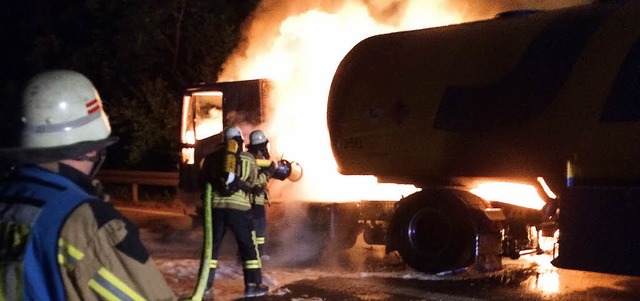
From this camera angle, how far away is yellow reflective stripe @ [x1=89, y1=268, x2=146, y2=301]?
2.41 m

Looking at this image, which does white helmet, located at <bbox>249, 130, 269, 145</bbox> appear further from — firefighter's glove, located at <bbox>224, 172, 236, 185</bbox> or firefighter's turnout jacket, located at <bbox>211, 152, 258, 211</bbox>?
firefighter's glove, located at <bbox>224, 172, 236, 185</bbox>

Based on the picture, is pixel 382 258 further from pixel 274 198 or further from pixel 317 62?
pixel 317 62

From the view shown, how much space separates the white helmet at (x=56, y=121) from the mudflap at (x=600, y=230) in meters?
5.43

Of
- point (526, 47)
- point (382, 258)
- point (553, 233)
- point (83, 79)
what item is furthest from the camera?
point (382, 258)

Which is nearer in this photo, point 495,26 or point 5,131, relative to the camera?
point 5,131

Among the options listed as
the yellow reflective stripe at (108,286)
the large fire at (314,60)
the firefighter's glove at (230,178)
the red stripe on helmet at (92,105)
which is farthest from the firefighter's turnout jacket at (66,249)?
the large fire at (314,60)

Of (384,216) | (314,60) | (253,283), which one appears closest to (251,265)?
(253,283)

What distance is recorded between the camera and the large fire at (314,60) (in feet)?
39.6

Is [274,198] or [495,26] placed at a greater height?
[495,26]

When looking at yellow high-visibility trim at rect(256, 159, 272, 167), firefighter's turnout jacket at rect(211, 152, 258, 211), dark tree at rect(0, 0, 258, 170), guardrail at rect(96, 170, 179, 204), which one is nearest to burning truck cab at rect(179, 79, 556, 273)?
yellow high-visibility trim at rect(256, 159, 272, 167)

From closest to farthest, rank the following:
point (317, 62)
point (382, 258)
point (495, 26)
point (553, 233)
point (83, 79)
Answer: point (83, 79) → point (495, 26) → point (553, 233) → point (382, 258) → point (317, 62)

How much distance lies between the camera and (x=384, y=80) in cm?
909

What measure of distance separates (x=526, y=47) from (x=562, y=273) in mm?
2999

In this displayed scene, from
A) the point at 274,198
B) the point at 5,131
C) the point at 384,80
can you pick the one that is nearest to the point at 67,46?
the point at 274,198
